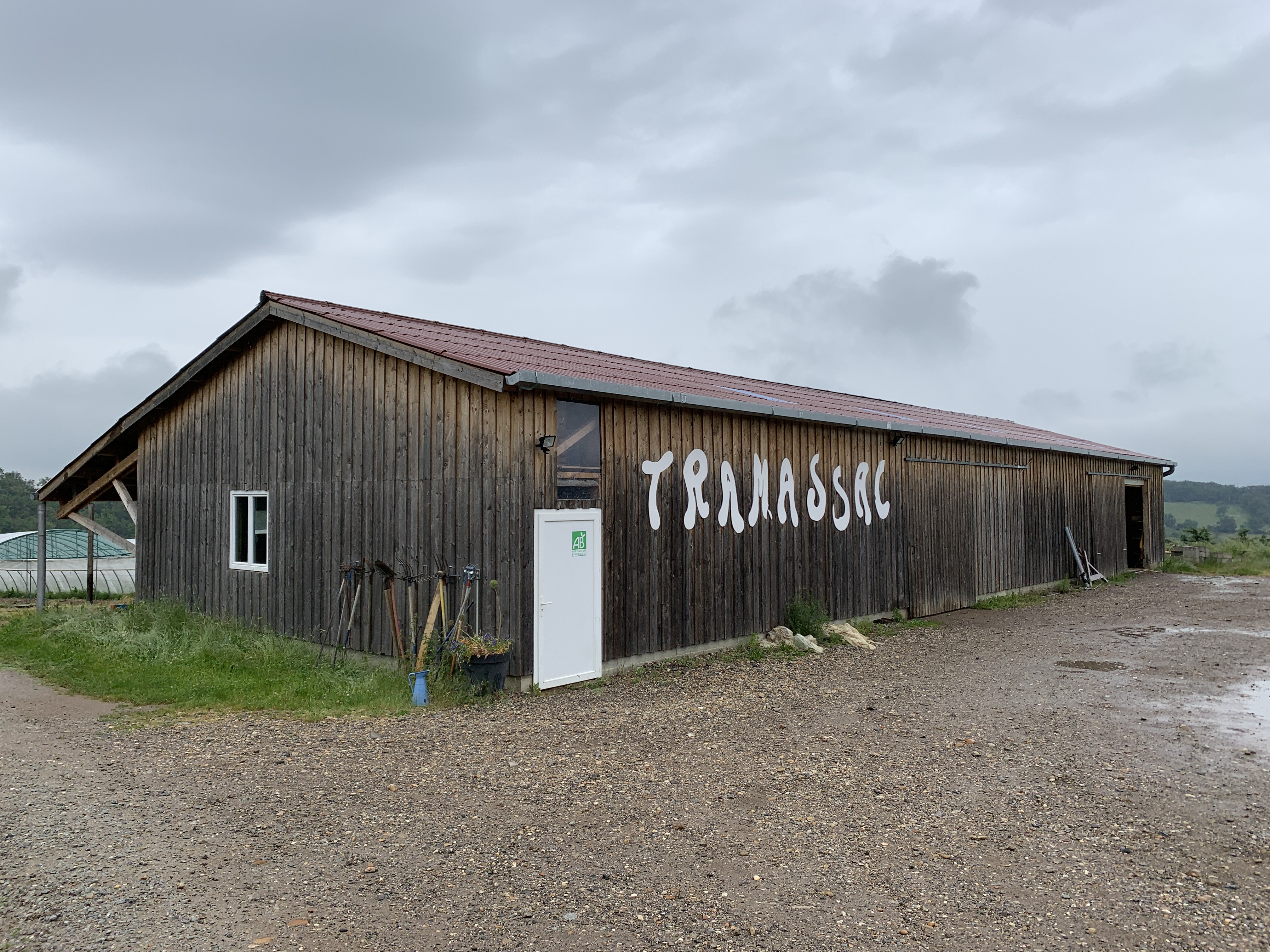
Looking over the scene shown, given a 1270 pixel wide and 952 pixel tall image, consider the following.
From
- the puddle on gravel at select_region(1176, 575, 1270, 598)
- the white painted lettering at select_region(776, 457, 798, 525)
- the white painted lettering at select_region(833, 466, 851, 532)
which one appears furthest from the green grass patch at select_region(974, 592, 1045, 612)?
the white painted lettering at select_region(776, 457, 798, 525)

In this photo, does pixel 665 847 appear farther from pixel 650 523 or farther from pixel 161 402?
pixel 161 402

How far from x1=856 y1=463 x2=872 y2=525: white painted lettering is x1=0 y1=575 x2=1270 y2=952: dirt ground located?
511 centimetres

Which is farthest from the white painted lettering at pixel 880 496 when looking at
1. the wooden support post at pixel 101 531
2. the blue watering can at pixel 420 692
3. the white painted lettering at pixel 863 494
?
the wooden support post at pixel 101 531

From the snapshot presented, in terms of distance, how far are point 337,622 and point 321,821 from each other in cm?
556

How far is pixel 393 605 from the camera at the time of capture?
31.1ft

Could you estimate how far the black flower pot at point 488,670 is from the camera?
27.1 feet

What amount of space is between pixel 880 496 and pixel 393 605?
8.25m

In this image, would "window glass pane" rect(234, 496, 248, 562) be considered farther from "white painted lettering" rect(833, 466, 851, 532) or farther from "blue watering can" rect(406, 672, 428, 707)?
"white painted lettering" rect(833, 466, 851, 532)

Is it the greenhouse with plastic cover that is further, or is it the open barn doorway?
the open barn doorway

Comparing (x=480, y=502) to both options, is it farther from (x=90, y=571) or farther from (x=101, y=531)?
(x=90, y=571)

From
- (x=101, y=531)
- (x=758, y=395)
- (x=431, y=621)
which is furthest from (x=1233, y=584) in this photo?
(x=101, y=531)

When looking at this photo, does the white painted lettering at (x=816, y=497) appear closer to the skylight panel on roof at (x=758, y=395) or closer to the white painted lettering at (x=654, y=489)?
the skylight panel on roof at (x=758, y=395)

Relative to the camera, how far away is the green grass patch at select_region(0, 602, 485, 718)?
8.33 meters

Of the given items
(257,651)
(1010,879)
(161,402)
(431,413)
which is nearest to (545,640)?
(431,413)
